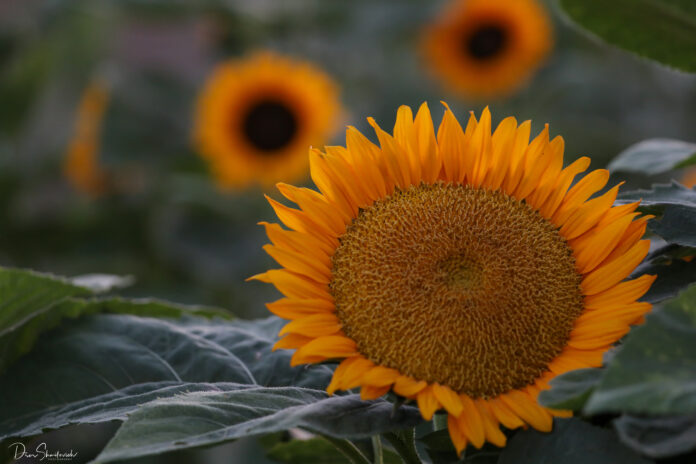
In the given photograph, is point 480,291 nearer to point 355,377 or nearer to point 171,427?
point 355,377

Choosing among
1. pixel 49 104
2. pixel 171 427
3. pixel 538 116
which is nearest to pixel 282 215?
pixel 171 427

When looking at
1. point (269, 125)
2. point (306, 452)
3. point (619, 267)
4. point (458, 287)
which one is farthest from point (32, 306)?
point (269, 125)

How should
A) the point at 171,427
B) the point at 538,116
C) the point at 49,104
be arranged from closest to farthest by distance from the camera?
the point at 171,427 → the point at 49,104 → the point at 538,116

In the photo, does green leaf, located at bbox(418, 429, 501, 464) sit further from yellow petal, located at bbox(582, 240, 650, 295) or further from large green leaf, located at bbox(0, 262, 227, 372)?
large green leaf, located at bbox(0, 262, 227, 372)

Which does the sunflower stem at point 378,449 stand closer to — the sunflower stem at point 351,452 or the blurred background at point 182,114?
the sunflower stem at point 351,452

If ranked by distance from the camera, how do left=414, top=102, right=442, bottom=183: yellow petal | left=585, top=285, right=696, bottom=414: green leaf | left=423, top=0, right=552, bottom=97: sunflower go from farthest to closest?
1. left=423, top=0, right=552, bottom=97: sunflower
2. left=414, top=102, right=442, bottom=183: yellow petal
3. left=585, top=285, right=696, bottom=414: green leaf

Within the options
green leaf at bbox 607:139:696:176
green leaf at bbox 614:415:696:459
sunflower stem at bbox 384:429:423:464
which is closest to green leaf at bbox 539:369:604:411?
green leaf at bbox 614:415:696:459

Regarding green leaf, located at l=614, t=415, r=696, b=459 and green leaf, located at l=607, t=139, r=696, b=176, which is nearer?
green leaf, located at l=614, t=415, r=696, b=459
